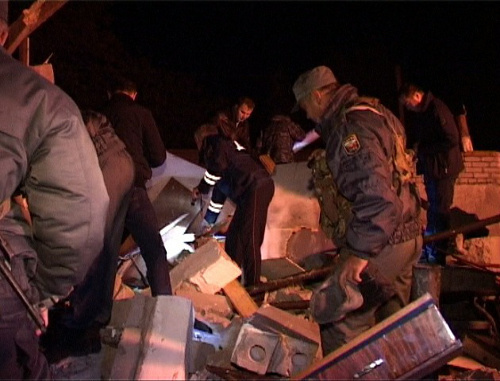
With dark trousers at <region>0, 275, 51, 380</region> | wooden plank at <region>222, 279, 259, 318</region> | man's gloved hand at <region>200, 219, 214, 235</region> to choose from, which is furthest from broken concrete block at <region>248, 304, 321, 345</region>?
man's gloved hand at <region>200, 219, 214, 235</region>

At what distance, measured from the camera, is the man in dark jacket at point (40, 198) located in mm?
2410

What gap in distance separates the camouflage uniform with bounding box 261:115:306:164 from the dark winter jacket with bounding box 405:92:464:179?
1433mm

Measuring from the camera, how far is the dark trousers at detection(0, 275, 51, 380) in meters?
2.56

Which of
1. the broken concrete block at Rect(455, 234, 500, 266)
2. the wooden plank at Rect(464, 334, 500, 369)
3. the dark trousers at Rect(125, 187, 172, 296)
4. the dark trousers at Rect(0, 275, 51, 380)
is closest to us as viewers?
the dark trousers at Rect(0, 275, 51, 380)

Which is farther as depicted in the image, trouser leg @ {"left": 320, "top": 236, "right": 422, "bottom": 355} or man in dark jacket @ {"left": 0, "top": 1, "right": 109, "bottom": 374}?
trouser leg @ {"left": 320, "top": 236, "right": 422, "bottom": 355}

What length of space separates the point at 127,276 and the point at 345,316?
282 centimetres

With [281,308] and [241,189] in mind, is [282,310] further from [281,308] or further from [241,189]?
[241,189]

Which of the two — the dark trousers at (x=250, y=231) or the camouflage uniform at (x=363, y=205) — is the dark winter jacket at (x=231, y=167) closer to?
the dark trousers at (x=250, y=231)

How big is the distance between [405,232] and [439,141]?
379 centimetres

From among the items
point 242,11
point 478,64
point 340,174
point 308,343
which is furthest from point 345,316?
point 242,11

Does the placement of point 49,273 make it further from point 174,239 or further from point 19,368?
point 174,239

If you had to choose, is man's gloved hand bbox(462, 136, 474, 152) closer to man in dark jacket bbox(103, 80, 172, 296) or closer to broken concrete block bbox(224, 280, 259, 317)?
broken concrete block bbox(224, 280, 259, 317)

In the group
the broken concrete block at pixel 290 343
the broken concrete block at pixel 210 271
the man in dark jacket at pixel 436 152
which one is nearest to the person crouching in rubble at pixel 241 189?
the broken concrete block at pixel 210 271

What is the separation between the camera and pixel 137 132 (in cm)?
534
